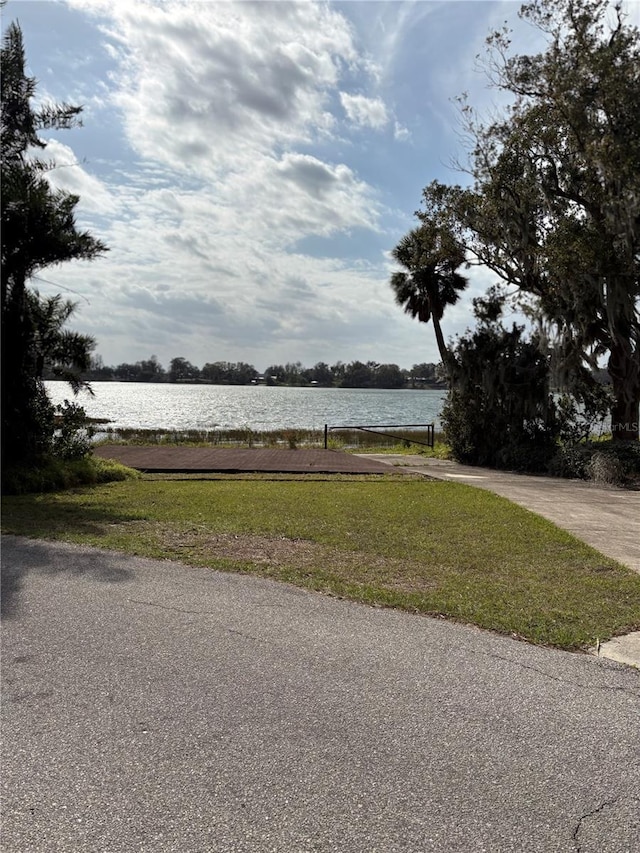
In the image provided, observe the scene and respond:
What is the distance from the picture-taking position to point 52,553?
628cm

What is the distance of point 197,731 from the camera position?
112 inches

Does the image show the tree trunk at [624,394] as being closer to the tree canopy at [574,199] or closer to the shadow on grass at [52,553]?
the tree canopy at [574,199]

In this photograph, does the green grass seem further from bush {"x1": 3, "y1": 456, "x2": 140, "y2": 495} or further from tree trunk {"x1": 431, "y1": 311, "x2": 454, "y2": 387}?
bush {"x1": 3, "y1": 456, "x2": 140, "y2": 495}

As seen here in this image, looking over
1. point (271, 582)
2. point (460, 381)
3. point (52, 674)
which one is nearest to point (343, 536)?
point (271, 582)

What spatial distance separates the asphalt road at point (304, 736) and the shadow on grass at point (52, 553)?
2.82 feet

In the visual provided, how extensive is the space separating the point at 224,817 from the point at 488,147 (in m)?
18.0

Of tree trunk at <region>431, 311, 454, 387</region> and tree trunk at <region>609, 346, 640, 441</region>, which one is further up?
tree trunk at <region>431, 311, 454, 387</region>

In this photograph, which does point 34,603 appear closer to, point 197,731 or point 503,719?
point 197,731

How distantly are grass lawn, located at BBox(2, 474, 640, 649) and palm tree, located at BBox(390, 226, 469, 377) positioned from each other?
11.2 meters

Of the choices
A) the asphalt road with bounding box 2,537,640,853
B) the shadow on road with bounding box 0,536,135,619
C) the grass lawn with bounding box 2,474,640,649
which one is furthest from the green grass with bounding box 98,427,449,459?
the asphalt road with bounding box 2,537,640,853

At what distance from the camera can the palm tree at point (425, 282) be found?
20.6m

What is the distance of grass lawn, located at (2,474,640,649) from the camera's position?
4695 mm

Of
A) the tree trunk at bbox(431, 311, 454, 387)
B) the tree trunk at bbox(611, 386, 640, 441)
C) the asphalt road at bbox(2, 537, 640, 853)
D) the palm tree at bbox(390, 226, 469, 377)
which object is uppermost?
the palm tree at bbox(390, 226, 469, 377)

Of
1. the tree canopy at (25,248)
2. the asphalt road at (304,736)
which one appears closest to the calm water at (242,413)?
the tree canopy at (25,248)
